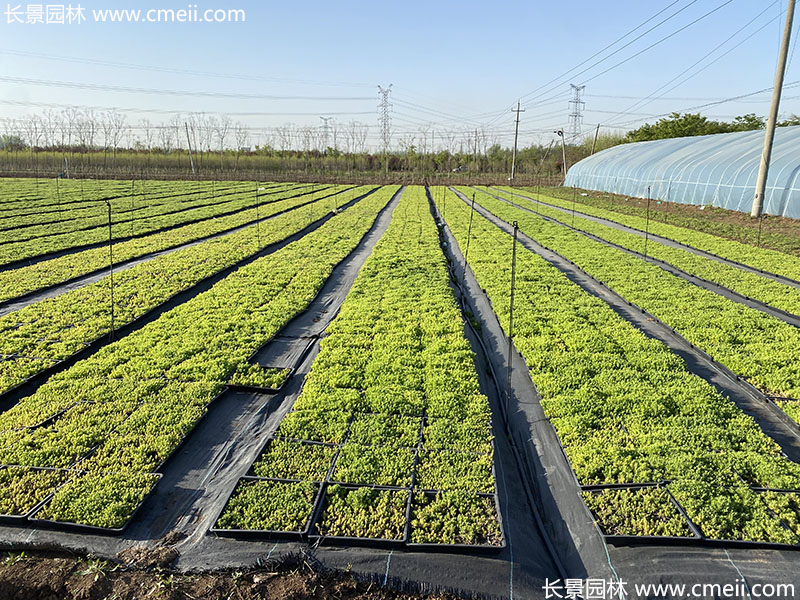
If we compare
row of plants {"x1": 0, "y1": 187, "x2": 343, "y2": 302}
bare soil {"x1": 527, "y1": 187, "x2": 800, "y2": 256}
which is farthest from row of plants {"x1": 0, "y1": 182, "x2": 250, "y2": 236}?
bare soil {"x1": 527, "y1": 187, "x2": 800, "y2": 256}

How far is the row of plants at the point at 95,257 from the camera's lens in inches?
470

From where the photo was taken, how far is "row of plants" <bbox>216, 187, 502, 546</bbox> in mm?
4676

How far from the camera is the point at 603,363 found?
795cm

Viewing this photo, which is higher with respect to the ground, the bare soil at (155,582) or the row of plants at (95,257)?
the row of plants at (95,257)

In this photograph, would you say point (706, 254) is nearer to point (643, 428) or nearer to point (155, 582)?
point (643, 428)

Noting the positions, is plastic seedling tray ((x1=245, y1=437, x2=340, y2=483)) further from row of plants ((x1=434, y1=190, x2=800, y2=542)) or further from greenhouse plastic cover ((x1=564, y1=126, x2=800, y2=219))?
greenhouse plastic cover ((x1=564, y1=126, x2=800, y2=219))

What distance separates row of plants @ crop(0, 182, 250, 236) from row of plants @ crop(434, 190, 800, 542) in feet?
61.5

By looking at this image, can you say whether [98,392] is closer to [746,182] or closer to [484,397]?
[484,397]

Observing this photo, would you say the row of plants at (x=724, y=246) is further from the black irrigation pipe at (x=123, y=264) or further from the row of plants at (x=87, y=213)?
the row of plants at (x=87, y=213)

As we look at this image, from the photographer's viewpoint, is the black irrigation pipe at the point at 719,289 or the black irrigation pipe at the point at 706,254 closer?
the black irrigation pipe at the point at 719,289

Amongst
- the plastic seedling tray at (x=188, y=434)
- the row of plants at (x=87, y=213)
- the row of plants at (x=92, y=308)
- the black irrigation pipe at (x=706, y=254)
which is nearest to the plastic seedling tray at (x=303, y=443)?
the plastic seedling tray at (x=188, y=434)

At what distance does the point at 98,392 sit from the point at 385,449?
4.18 metres

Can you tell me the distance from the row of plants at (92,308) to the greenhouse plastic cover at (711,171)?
957 inches

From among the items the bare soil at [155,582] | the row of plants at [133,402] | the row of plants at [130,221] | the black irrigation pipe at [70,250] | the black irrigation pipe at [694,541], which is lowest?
the bare soil at [155,582]
